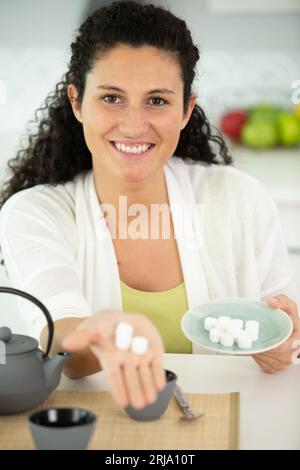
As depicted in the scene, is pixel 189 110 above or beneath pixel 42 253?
above

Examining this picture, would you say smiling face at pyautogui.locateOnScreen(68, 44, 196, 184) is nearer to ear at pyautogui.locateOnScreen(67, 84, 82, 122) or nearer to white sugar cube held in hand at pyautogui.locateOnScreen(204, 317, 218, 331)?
ear at pyautogui.locateOnScreen(67, 84, 82, 122)

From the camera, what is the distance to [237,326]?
1117mm

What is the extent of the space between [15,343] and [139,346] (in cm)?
24

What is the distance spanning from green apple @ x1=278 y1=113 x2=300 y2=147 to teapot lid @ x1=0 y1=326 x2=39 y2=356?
1.59m

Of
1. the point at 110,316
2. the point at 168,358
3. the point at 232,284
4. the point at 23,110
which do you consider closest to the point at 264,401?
the point at 168,358

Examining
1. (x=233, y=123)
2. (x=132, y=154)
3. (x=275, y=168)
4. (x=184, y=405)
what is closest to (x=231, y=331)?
(x=184, y=405)

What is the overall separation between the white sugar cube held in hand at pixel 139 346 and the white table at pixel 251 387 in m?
0.20

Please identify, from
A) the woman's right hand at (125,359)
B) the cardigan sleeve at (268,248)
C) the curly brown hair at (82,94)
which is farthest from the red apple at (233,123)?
the woman's right hand at (125,359)

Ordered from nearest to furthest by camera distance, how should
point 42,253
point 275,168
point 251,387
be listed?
point 251,387
point 42,253
point 275,168

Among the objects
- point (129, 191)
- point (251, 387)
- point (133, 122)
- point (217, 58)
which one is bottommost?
point (251, 387)

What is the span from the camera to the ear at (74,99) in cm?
140

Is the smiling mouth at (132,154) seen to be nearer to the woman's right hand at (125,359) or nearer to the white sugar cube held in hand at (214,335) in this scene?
the white sugar cube held in hand at (214,335)

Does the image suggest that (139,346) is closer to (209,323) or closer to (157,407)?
(157,407)

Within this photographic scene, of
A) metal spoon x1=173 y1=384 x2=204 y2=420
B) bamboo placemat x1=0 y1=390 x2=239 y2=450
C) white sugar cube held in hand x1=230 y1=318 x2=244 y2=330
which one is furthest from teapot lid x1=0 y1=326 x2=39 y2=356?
white sugar cube held in hand x1=230 y1=318 x2=244 y2=330
